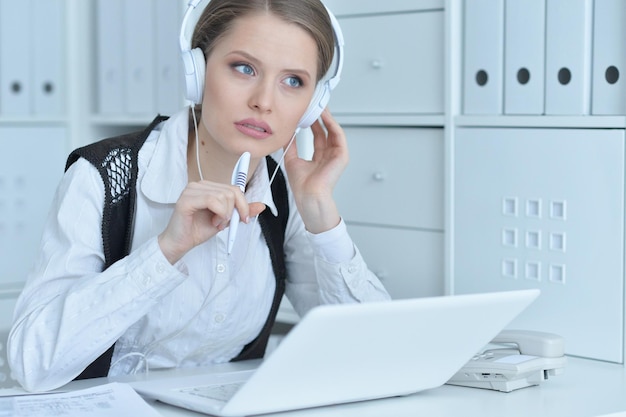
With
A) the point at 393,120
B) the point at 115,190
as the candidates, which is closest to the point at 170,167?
the point at 115,190

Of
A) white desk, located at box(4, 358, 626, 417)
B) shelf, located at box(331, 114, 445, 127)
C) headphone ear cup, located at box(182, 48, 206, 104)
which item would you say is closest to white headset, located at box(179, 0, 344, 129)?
headphone ear cup, located at box(182, 48, 206, 104)

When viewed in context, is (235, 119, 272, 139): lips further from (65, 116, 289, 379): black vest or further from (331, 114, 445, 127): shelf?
(331, 114, 445, 127): shelf

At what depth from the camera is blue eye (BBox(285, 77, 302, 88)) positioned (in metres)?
1.53

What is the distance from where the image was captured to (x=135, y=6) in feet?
8.15

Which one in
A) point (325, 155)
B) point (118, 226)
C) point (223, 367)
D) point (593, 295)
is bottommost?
point (223, 367)

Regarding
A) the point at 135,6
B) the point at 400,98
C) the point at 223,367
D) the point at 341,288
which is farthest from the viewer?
the point at 135,6

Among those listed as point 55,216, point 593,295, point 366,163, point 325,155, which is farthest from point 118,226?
point 593,295

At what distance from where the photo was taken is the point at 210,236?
4.51ft

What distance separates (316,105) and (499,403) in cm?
55

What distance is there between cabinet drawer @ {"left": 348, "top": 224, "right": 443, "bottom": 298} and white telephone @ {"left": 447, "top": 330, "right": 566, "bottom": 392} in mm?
409

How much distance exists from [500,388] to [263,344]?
49 cm

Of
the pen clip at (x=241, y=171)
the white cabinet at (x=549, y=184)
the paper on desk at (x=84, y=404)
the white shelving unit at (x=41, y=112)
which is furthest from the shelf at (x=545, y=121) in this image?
the white shelving unit at (x=41, y=112)

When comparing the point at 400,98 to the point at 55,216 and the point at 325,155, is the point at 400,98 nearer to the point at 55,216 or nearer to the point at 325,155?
the point at 325,155

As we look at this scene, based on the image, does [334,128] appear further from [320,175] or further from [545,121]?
[545,121]
